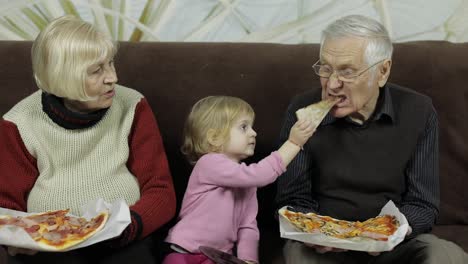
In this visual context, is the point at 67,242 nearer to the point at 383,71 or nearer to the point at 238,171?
the point at 238,171

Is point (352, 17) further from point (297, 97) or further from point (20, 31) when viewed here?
point (20, 31)

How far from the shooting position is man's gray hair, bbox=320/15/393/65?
197cm

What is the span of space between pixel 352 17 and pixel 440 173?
68cm

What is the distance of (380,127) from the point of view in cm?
206

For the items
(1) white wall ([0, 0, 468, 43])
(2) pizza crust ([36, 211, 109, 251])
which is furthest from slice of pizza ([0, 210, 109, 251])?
(1) white wall ([0, 0, 468, 43])

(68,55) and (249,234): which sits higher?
(68,55)

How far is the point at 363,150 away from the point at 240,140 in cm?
36

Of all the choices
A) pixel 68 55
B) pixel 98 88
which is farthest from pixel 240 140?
pixel 68 55

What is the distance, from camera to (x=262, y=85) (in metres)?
2.34

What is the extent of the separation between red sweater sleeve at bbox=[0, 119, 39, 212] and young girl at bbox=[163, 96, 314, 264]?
0.44 m

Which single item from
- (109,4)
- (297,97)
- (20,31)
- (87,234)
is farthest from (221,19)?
(87,234)

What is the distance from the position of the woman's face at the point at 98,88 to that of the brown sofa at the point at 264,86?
321 millimetres

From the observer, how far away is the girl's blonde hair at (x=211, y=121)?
6.78 ft

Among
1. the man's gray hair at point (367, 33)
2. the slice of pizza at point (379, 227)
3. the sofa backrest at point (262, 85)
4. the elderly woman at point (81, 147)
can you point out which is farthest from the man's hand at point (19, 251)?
the man's gray hair at point (367, 33)
